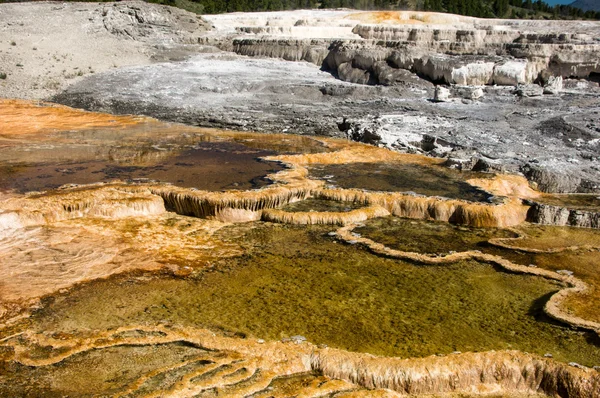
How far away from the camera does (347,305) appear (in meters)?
4.24

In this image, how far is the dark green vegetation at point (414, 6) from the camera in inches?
1079

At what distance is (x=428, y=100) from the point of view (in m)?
11.3

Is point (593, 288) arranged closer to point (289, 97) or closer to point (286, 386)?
point (286, 386)

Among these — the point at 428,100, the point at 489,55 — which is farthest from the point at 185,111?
the point at 489,55

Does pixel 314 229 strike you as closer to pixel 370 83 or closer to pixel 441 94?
pixel 441 94

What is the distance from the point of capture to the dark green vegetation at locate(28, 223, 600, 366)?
3816 mm

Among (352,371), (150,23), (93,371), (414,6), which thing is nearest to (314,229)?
(352,371)

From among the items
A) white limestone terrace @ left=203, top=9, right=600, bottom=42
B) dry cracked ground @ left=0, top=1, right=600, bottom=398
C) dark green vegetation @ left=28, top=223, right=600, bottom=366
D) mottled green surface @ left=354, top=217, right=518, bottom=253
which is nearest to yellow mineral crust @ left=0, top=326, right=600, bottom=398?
dry cracked ground @ left=0, top=1, right=600, bottom=398

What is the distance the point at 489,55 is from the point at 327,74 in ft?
12.0

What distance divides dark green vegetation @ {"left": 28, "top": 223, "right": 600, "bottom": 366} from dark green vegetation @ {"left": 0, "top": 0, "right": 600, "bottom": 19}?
67.2 feet

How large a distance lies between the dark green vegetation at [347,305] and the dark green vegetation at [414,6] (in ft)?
67.2

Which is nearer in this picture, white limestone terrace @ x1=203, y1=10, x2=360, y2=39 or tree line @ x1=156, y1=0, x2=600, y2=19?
white limestone terrace @ x1=203, y1=10, x2=360, y2=39

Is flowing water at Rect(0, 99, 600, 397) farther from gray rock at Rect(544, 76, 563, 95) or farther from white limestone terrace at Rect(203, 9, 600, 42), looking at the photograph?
white limestone terrace at Rect(203, 9, 600, 42)

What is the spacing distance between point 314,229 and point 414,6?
31.7 m
